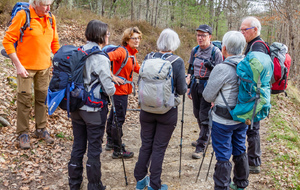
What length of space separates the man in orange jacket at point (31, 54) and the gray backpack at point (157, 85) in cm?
202

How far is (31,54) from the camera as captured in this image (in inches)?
161

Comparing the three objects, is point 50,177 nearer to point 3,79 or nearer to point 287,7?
point 3,79

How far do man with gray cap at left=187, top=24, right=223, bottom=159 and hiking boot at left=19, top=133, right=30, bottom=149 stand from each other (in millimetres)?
3197

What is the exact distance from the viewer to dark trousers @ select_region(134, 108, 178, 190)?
345 cm

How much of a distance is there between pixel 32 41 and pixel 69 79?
162cm

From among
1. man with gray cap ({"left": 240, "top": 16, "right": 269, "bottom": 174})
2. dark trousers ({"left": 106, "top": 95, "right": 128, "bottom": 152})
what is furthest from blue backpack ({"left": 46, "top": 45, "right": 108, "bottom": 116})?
man with gray cap ({"left": 240, "top": 16, "right": 269, "bottom": 174})

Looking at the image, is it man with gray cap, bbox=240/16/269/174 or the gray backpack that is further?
man with gray cap, bbox=240/16/269/174

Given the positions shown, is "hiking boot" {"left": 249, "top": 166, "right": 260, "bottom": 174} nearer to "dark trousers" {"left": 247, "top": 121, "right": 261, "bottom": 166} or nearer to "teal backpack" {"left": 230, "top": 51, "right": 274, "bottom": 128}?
"dark trousers" {"left": 247, "top": 121, "right": 261, "bottom": 166}

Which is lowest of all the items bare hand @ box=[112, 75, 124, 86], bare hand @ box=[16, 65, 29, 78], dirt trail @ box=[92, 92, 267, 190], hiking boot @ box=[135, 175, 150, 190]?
dirt trail @ box=[92, 92, 267, 190]

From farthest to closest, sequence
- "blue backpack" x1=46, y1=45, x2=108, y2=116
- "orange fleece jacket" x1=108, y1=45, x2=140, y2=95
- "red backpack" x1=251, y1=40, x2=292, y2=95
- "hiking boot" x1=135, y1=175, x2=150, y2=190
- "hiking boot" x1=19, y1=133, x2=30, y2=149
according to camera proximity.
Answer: "hiking boot" x1=19, y1=133, x2=30, y2=149
"orange fleece jacket" x1=108, y1=45, x2=140, y2=95
"red backpack" x1=251, y1=40, x2=292, y2=95
"hiking boot" x1=135, y1=175, x2=150, y2=190
"blue backpack" x1=46, y1=45, x2=108, y2=116

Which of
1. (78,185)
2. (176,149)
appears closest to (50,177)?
(78,185)

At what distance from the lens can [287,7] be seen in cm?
1217

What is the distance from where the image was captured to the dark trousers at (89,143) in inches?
125

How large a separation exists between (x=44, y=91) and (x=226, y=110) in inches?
129
